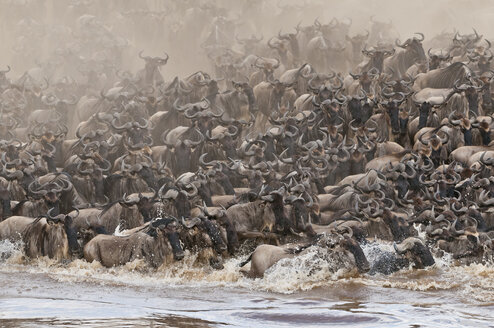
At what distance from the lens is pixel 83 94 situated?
1517 inches

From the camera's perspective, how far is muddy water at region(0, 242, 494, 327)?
53.0 feet

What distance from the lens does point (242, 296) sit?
18.2m

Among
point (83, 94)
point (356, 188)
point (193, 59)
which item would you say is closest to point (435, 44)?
point (193, 59)

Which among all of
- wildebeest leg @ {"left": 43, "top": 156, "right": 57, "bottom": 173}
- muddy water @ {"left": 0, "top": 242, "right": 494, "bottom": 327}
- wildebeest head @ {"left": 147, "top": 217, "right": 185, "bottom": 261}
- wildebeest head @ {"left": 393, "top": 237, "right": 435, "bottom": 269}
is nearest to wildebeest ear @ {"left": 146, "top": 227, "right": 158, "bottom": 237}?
wildebeest head @ {"left": 147, "top": 217, "right": 185, "bottom": 261}

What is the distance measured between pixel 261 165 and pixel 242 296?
22.0 ft

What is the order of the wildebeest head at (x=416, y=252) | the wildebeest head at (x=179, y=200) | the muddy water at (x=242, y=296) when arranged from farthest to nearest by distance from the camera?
1. the wildebeest head at (x=179, y=200)
2. the wildebeest head at (x=416, y=252)
3. the muddy water at (x=242, y=296)

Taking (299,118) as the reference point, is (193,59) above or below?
above

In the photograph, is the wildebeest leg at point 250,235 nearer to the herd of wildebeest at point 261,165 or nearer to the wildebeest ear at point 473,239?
the herd of wildebeest at point 261,165

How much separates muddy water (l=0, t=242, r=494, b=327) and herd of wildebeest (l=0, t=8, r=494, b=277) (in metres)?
0.31

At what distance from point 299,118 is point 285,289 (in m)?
11.3

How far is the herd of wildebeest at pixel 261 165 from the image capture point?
20578 mm

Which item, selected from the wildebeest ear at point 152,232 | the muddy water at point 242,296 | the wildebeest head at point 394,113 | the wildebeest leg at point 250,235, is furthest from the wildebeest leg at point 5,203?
the wildebeest head at point 394,113

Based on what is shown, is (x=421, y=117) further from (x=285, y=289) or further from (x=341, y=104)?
(x=285, y=289)

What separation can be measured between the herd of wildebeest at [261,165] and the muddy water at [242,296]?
0.31 metres
